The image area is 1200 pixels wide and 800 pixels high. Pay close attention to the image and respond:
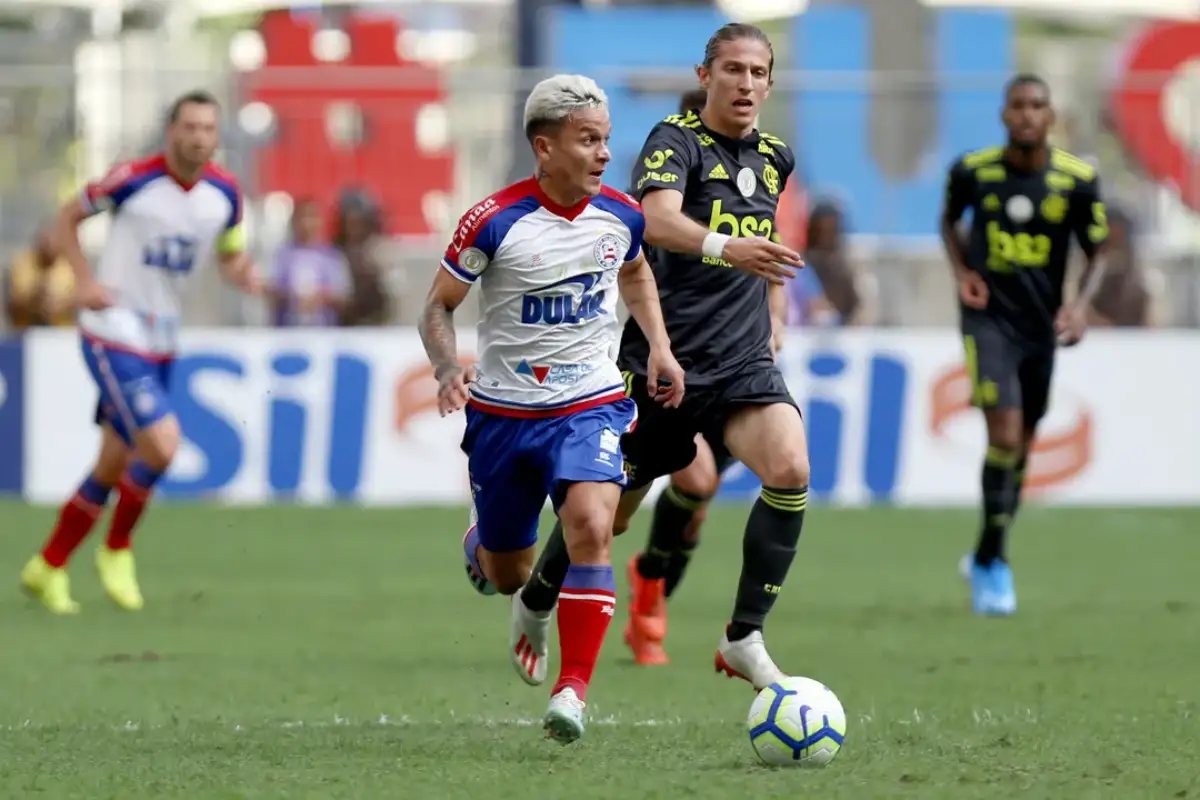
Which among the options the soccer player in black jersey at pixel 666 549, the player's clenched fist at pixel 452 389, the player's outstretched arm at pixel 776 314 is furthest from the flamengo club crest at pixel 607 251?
the soccer player in black jersey at pixel 666 549

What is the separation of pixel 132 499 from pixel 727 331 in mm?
4726

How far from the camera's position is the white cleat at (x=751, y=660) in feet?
25.9

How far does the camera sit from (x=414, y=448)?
18516 mm

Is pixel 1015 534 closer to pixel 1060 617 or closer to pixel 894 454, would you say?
pixel 894 454

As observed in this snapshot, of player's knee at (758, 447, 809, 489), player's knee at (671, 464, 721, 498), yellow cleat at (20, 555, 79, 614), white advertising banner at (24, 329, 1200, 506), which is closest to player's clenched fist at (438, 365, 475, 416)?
player's knee at (758, 447, 809, 489)

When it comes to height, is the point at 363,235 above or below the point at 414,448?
above

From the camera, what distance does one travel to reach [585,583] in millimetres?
7328

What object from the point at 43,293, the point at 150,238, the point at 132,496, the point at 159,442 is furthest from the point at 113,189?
the point at 43,293

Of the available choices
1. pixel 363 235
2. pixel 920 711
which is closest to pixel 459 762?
pixel 920 711

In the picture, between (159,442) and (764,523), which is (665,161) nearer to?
(764,523)

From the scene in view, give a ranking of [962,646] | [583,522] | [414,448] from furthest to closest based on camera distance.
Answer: [414,448]
[962,646]
[583,522]

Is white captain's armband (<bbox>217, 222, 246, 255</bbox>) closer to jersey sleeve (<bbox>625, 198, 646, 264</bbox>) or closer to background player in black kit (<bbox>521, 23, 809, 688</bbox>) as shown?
background player in black kit (<bbox>521, 23, 809, 688</bbox>)

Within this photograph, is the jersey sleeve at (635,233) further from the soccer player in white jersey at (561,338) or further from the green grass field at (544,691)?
the green grass field at (544,691)

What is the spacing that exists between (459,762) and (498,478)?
1216mm
